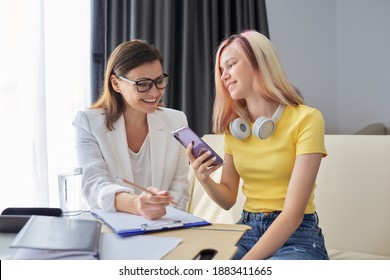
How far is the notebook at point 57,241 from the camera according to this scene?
2.43ft

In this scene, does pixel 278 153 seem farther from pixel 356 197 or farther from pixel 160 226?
pixel 356 197

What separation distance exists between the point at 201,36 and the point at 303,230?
1537 mm

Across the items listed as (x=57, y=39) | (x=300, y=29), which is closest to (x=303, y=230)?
(x=57, y=39)

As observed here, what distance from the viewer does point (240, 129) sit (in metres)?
1.35

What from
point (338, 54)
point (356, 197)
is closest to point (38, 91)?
point (356, 197)

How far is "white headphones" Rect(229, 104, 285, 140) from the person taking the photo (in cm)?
126

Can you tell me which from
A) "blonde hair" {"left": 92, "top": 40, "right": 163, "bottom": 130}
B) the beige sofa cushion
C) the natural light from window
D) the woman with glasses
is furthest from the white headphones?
the natural light from window

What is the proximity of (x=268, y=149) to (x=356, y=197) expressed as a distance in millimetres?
582

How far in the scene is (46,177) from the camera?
1978 mm

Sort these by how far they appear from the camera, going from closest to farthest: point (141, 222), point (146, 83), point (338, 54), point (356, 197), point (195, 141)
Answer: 1. point (141, 222)
2. point (195, 141)
3. point (146, 83)
4. point (356, 197)
5. point (338, 54)

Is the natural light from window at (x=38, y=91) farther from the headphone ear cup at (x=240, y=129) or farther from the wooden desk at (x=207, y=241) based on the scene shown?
the wooden desk at (x=207, y=241)

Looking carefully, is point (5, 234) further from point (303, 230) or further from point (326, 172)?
point (326, 172)

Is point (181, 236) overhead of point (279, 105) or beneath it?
beneath

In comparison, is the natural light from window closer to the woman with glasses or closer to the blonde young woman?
the woman with glasses
